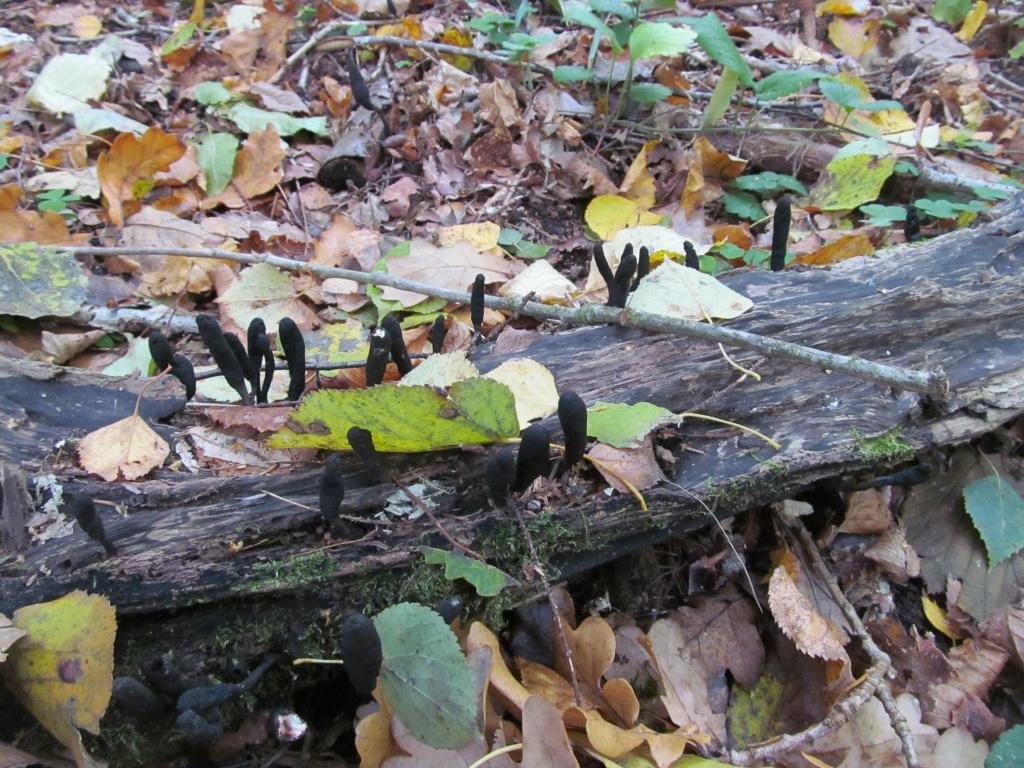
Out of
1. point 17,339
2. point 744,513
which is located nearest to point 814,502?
point 744,513

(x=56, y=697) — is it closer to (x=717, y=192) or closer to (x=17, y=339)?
(x=17, y=339)

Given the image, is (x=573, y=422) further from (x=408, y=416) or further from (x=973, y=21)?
(x=973, y=21)

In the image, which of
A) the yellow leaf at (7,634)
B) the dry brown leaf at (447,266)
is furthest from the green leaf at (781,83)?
the yellow leaf at (7,634)

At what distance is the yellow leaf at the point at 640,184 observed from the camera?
3.85m

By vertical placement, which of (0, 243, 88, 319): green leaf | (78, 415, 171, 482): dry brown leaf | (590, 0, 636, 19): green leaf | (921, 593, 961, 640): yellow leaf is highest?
(590, 0, 636, 19): green leaf

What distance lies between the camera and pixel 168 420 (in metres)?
2.10

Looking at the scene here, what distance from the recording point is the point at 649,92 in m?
4.14

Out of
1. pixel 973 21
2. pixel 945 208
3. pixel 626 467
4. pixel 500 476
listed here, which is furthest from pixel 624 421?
pixel 973 21

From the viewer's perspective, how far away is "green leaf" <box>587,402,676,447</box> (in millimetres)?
1782

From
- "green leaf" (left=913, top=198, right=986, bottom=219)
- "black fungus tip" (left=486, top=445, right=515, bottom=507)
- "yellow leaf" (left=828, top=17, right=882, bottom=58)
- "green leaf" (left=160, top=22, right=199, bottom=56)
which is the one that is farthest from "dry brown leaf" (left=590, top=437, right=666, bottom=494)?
"yellow leaf" (left=828, top=17, right=882, bottom=58)

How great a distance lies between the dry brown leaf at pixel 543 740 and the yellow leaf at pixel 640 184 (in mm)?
2906

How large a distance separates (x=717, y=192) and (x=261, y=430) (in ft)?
9.39

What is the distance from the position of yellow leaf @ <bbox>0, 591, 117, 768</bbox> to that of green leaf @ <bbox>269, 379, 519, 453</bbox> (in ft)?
1.68

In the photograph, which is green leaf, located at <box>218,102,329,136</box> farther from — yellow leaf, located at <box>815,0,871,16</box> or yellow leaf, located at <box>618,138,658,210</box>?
yellow leaf, located at <box>815,0,871,16</box>
